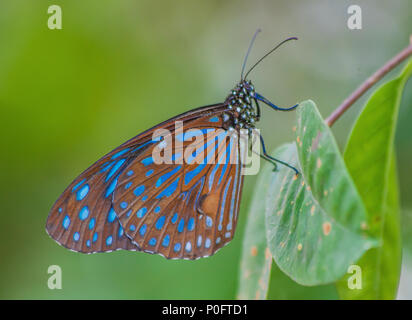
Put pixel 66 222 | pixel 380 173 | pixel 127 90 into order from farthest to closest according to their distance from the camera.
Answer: pixel 127 90 → pixel 66 222 → pixel 380 173

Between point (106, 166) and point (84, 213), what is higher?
point (106, 166)

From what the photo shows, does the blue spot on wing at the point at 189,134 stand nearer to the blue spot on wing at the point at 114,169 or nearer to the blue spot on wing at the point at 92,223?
the blue spot on wing at the point at 114,169

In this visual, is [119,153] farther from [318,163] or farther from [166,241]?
[318,163]

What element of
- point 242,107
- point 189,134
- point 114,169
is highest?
point 242,107

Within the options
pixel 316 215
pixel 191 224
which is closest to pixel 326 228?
pixel 316 215

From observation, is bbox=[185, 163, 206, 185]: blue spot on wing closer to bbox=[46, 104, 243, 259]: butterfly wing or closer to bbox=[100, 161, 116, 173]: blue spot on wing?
bbox=[46, 104, 243, 259]: butterfly wing

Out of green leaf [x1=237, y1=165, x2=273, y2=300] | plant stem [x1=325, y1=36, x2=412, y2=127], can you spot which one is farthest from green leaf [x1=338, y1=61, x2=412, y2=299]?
green leaf [x1=237, y1=165, x2=273, y2=300]
